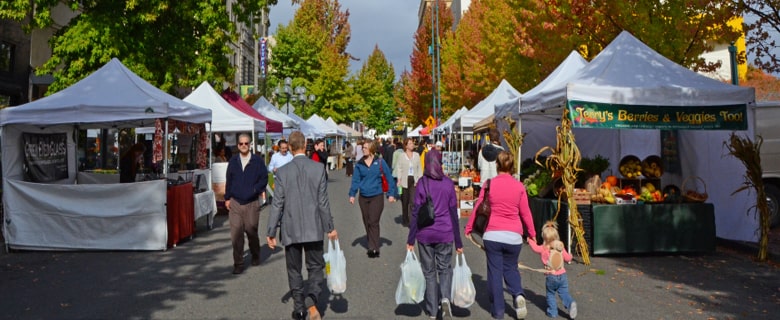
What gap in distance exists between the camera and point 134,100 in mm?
10078

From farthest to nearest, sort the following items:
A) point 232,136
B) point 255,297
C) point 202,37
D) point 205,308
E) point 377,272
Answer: point 232,136, point 202,37, point 377,272, point 255,297, point 205,308

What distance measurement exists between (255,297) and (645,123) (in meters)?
6.16

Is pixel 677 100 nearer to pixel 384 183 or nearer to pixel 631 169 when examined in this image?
pixel 631 169

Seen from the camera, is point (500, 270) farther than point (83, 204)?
No

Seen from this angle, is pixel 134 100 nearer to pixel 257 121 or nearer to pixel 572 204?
pixel 257 121

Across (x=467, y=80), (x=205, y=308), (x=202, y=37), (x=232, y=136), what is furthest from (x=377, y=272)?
(x=467, y=80)

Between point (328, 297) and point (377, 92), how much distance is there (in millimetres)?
67836

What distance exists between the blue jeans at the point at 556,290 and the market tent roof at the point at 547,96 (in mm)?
3873

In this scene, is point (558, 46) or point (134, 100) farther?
point (558, 46)

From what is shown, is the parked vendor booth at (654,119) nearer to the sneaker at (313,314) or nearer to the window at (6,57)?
the sneaker at (313,314)

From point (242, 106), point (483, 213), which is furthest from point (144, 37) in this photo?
point (483, 213)

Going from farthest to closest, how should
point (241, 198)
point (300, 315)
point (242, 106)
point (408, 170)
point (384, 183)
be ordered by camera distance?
point (242, 106)
point (408, 170)
point (384, 183)
point (241, 198)
point (300, 315)

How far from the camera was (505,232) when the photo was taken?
214 inches

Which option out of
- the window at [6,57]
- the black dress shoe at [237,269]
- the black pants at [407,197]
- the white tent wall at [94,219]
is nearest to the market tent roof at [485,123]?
the black pants at [407,197]
